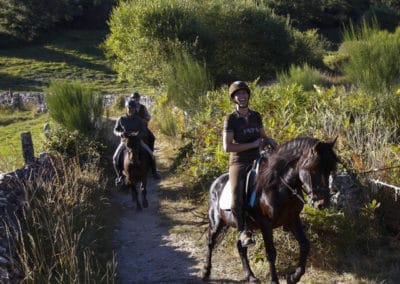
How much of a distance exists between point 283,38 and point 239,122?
70.4ft

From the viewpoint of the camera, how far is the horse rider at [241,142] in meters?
5.16

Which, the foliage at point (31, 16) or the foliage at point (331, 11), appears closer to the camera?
the foliage at point (331, 11)


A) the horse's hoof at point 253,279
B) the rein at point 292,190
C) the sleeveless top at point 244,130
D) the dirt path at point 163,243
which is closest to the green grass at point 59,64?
the dirt path at point 163,243

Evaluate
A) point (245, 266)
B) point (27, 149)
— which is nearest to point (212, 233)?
point (245, 266)

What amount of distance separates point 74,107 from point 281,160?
8.14 metres

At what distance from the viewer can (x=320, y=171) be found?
441 cm

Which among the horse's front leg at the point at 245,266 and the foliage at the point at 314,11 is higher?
the foliage at the point at 314,11

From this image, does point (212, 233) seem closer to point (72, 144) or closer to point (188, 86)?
point (72, 144)

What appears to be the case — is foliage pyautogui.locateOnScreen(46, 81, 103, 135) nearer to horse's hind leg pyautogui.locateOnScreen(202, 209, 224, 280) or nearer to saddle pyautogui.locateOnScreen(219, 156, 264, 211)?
horse's hind leg pyautogui.locateOnScreen(202, 209, 224, 280)

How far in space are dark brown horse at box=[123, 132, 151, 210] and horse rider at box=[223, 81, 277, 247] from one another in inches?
173

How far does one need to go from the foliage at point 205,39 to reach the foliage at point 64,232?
9.42 meters

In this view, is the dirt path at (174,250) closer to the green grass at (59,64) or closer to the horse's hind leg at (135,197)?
the horse's hind leg at (135,197)

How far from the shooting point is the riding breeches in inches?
207

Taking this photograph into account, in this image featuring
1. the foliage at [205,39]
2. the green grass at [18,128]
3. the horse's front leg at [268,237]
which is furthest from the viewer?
the foliage at [205,39]
